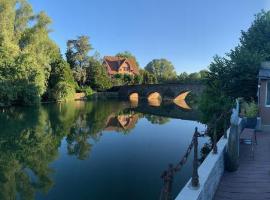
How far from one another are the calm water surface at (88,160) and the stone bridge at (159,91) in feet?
108

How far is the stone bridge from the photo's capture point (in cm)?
5409

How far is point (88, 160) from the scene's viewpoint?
40.8 feet

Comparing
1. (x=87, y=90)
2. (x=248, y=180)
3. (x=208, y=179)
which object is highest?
(x=87, y=90)

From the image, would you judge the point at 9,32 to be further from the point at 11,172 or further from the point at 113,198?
the point at 113,198

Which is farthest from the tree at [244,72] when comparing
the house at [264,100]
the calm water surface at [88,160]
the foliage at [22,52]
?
the foliage at [22,52]

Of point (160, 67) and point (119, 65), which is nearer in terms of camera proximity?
point (119, 65)

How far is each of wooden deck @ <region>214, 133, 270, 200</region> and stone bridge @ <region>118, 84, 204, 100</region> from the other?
43.1m

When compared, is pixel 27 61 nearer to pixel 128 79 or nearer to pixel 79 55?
pixel 79 55

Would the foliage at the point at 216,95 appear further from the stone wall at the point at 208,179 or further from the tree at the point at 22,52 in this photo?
the tree at the point at 22,52

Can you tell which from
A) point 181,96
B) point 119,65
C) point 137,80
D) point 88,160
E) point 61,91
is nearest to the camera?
point 88,160

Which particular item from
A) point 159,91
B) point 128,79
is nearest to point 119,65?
point 128,79

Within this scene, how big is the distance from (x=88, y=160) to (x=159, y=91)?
45.4 meters

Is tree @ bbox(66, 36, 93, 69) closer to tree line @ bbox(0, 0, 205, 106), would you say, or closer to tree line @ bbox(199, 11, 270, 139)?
tree line @ bbox(0, 0, 205, 106)

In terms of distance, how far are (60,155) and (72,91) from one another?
35.8 meters
